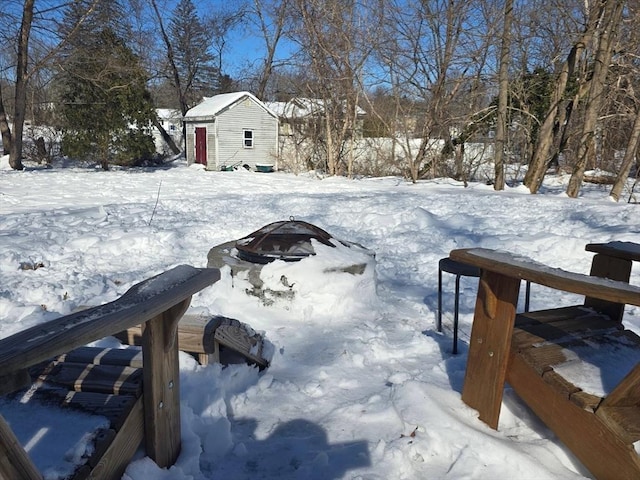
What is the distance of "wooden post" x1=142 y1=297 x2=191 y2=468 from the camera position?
1.97 meters

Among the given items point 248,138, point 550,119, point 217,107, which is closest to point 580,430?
point 550,119

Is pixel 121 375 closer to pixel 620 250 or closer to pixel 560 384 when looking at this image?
pixel 560 384

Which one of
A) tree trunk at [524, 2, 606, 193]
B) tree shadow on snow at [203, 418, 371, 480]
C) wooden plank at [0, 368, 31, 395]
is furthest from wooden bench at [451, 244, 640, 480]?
tree trunk at [524, 2, 606, 193]

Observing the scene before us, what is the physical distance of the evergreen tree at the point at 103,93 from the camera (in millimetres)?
19859

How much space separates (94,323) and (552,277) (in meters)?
1.79

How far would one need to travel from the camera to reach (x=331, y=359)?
3.72 m

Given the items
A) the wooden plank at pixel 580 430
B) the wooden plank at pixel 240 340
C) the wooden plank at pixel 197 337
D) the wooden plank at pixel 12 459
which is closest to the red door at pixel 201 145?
the wooden plank at pixel 240 340

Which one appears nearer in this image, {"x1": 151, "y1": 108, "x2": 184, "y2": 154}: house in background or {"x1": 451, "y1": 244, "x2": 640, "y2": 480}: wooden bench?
{"x1": 451, "y1": 244, "x2": 640, "y2": 480}: wooden bench

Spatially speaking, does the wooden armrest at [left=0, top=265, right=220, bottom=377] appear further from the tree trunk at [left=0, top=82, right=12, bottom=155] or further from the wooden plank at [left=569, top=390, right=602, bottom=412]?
the tree trunk at [left=0, top=82, right=12, bottom=155]

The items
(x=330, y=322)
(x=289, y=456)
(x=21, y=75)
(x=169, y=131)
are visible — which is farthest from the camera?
(x=169, y=131)

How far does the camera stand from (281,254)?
4781 mm

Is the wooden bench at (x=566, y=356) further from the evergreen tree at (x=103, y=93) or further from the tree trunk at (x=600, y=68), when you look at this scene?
the evergreen tree at (x=103, y=93)

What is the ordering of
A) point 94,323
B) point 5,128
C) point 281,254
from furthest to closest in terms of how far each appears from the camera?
point 5,128 → point 281,254 → point 94,323

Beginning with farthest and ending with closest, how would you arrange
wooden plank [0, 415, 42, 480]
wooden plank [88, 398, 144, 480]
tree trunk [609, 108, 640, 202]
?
1. tree trunk [609, 108, 640, 202]
2. wooden plank [88, 398, 144, 480]
3. wooden plank [0, 415, 42, 480]
